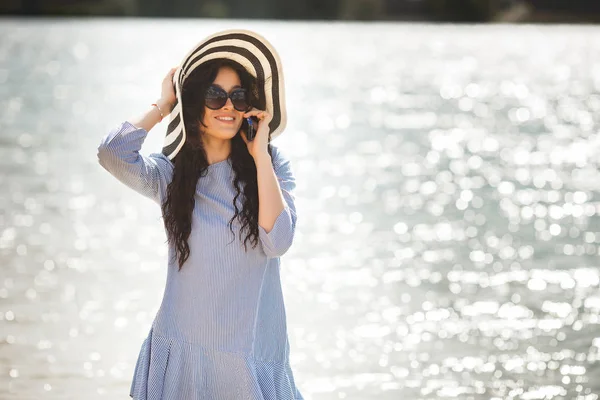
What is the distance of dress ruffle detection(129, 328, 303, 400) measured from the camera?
352cm

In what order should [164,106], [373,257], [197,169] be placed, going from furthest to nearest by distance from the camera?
[373,257] < [164,106] < [197,169]

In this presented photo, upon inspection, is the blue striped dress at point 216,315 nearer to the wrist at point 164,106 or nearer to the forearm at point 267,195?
the forearm at point 267,195

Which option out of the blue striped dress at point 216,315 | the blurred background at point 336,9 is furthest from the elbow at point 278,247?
the blurred background at point 336,9

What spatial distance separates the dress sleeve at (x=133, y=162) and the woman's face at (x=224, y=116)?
0.19 metres

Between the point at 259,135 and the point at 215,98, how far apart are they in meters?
0.17

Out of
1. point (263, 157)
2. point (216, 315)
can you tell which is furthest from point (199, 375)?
point (263, 157)

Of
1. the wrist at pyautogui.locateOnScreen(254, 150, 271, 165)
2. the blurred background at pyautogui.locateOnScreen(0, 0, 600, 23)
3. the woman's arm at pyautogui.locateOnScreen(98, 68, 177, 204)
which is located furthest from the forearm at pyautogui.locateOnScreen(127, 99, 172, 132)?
the blurred background at pyautogui.locateOnScreen(0, 0, 600, 23)

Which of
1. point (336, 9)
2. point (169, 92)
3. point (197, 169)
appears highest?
point (336, 9)

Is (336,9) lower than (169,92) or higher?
higher

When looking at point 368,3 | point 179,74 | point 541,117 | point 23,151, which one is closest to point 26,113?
point 23,151

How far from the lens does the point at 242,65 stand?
372 centimetres

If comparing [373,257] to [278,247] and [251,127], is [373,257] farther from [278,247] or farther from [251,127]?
[278,247]

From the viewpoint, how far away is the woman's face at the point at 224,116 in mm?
3654

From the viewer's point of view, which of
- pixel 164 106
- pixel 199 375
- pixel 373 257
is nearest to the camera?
pixel 199 375
